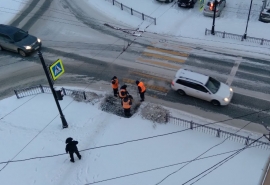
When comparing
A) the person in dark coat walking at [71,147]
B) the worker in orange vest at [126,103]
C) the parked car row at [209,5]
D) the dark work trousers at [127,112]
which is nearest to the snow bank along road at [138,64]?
the dark work trousers at [127,112]

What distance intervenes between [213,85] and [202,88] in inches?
32.5

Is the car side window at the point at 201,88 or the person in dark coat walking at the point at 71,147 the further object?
the car side window at the point at 201,88

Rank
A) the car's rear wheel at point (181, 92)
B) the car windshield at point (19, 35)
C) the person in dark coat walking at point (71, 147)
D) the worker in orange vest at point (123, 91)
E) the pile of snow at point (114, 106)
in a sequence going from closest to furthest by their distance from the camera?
the person in dark coat walking at point (71, 147)
the worker in orange vest at point (123, 91)
the pile of snow at point (114, 106)
the car's rear wheel at point (181, 92)
the car windshield at point (19, 35)

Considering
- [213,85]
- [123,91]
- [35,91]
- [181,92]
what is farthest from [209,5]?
[35,91]

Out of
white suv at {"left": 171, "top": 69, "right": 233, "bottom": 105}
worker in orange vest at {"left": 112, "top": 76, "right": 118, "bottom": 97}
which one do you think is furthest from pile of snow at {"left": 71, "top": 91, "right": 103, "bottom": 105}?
white suv at {"left": 171, "top": 69, "right": 233, "bottom": 105}

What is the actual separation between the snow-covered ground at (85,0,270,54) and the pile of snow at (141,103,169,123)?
8736 millimetres

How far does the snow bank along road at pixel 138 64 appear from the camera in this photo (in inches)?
761

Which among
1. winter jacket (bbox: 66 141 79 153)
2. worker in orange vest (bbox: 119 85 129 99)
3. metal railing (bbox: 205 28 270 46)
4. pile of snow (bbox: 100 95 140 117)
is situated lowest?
pile of snow (bbox: 100 95 140 117)

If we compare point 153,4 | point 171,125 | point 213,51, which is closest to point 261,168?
point 171,125

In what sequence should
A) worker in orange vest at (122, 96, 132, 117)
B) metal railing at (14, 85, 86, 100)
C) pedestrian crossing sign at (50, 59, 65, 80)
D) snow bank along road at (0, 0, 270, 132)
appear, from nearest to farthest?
pedestrian crossing sign at (50, 59, 65, 80), worker in orange vest at (122, 96, 132, 117), snow bank along road at (0, 0, 270, 132), metal railing at (14, 85, 86, 100)

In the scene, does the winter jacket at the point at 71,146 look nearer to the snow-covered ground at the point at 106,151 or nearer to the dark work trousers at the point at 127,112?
the snow-covered ground at the point at 106,151

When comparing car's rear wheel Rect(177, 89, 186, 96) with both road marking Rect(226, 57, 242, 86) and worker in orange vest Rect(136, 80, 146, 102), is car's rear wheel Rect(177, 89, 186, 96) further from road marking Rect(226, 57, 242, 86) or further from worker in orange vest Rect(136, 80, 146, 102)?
road marking Rect(226, 57, 242, 86)

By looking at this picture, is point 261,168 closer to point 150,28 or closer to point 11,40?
point 150,28

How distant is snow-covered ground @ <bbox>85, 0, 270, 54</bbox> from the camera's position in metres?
25.0
